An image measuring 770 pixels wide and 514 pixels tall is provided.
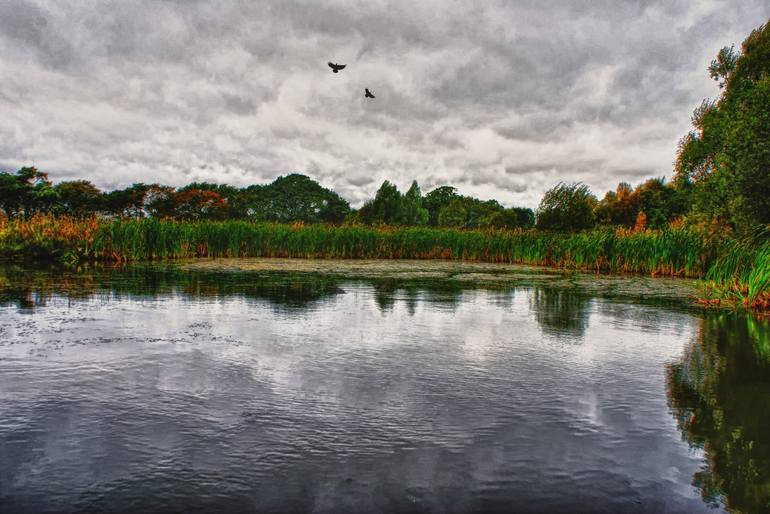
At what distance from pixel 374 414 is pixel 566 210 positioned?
2419 centimetres

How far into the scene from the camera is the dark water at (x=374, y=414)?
2146 millimetres

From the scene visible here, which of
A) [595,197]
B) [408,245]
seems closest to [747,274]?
[408,245]

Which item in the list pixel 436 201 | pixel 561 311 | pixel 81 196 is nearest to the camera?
pixel 561 311

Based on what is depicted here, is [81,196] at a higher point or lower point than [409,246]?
higher

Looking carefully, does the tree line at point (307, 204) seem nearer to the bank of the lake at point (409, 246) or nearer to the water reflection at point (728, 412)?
the bank of the lake at point (409, 246)

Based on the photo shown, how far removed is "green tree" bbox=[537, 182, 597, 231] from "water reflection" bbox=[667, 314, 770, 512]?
20.4m

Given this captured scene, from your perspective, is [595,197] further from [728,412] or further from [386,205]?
[386,205]

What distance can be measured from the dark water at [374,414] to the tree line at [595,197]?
7.49 metres

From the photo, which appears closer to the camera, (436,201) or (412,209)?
(412,209)

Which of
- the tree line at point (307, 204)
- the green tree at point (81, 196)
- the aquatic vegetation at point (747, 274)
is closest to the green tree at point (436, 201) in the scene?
the tree line at point (307, 204)

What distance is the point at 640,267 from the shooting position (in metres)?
16.3

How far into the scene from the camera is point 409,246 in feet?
75.4

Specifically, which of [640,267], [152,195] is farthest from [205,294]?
[152,195]

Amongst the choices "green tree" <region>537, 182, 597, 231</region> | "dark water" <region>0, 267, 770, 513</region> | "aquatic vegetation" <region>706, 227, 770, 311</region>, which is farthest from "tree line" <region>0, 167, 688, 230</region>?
"dark water" <region>0, 267, 770, 513</region>
